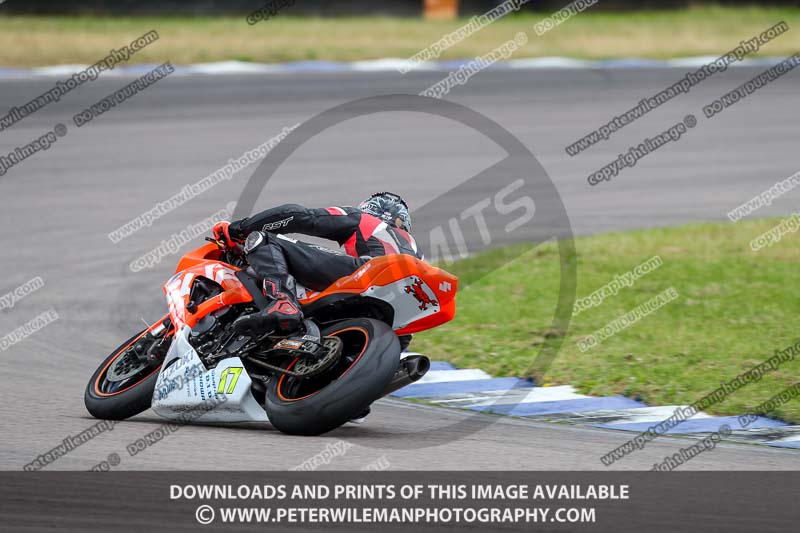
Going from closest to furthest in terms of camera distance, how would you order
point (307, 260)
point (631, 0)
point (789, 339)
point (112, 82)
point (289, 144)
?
point (307, 260) < point (789, 339) < point (289, 144) < point (112, 82) < point (631, 0)

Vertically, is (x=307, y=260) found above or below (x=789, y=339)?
above

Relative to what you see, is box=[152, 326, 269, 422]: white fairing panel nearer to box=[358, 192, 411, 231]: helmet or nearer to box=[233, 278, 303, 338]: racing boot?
box=[233, 278, 303, 338]: racing boot

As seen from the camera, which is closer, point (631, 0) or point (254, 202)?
point (254, 202)

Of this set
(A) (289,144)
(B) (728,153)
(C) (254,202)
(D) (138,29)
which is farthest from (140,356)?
(D) (138,29)

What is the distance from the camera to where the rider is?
7.05 meters

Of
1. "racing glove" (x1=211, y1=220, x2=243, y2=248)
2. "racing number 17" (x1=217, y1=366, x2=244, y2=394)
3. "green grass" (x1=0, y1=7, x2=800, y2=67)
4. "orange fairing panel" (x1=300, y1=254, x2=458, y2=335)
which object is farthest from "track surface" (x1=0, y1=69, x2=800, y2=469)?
"green grass" (x1=0, y1=7, x2=800, y2=67)

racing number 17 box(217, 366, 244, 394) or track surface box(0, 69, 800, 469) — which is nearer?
track surface box(0, 69, 800, 469)

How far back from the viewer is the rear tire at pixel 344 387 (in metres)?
6.49

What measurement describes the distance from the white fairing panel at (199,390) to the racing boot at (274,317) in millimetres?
257

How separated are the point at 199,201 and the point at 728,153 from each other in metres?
8.70

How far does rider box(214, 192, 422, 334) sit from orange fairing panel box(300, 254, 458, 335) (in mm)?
208

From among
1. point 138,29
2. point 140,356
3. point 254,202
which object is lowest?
point 140,356

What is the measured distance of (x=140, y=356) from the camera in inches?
300
